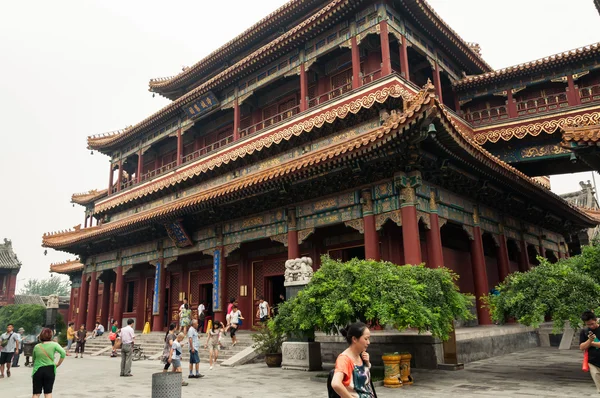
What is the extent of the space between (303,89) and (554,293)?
37.8 ft

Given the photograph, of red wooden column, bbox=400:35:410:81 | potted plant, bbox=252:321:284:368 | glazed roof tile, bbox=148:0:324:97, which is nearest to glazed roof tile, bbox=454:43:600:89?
red wooden column, bbox=400:35:410:81

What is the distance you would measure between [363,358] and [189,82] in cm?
2314

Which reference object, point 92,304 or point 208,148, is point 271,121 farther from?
A: point 92,304

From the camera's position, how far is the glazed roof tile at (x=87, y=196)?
34.4m

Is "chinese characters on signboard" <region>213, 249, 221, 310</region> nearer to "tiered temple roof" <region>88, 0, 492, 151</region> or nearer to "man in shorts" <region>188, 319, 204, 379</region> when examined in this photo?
"man in shorts" <region>188, 319, 204, 379</region>

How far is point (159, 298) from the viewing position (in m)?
19.5

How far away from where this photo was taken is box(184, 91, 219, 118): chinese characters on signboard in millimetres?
20625

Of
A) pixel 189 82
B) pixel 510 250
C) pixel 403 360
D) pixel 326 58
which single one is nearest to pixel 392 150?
pixel 403 360

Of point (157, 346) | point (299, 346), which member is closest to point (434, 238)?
point (299, 346)

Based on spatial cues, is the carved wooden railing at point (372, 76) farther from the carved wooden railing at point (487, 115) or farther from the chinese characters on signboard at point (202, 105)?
the chinese characters on signboard at point (202, 105)

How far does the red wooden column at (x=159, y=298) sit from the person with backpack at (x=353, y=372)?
1738cm

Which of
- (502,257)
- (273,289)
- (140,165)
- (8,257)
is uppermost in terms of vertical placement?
(140,165)

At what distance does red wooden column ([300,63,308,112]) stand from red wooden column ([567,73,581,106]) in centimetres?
944

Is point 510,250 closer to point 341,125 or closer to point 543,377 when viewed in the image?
point 341,125
